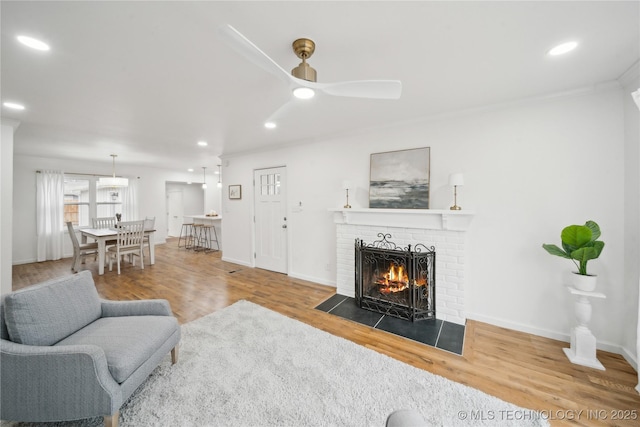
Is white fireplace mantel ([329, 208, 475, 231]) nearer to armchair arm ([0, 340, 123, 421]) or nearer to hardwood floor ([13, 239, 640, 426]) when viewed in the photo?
hardwood floor ([13, 239, 640, 426])

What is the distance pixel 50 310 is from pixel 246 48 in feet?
6.59

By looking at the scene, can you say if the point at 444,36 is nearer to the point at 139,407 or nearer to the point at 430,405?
the point at 430,405

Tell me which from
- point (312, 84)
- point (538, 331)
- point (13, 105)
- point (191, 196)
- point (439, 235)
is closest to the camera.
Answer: point (312, 84)

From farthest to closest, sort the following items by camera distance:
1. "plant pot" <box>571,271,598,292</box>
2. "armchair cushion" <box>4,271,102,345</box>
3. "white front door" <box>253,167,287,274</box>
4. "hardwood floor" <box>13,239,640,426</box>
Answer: "white front door" <box>253,167,287,274</box>, "plant pot" <box>571,271,598,292</box>, "hardwood floor" <box>13,239,640,426</box>, "armchair cushion" <box>4,271,102,345</box>

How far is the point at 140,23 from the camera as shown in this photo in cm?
147

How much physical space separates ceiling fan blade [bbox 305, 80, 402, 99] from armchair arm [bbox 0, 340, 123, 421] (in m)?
2.03

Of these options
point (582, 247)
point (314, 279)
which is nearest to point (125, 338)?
point (314, 279)

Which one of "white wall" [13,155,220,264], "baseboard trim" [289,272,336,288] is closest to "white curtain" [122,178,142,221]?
"white wall" [13,155,220,264]

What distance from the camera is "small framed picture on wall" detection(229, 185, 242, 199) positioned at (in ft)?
16.9

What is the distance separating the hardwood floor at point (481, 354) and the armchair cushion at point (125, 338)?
3.47ft

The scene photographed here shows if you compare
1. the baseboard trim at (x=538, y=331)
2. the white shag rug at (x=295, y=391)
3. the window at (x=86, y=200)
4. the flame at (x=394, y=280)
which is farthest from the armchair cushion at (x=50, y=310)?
the window at (x=86, y=200)

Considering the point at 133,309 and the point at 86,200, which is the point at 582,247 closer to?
the point at 133,309

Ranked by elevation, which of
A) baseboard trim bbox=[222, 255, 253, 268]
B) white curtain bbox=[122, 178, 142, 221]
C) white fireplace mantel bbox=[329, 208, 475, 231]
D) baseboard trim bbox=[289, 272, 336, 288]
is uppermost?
white curtain bbox=[122, 178, 142, 221]

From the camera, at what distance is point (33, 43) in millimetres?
1633
